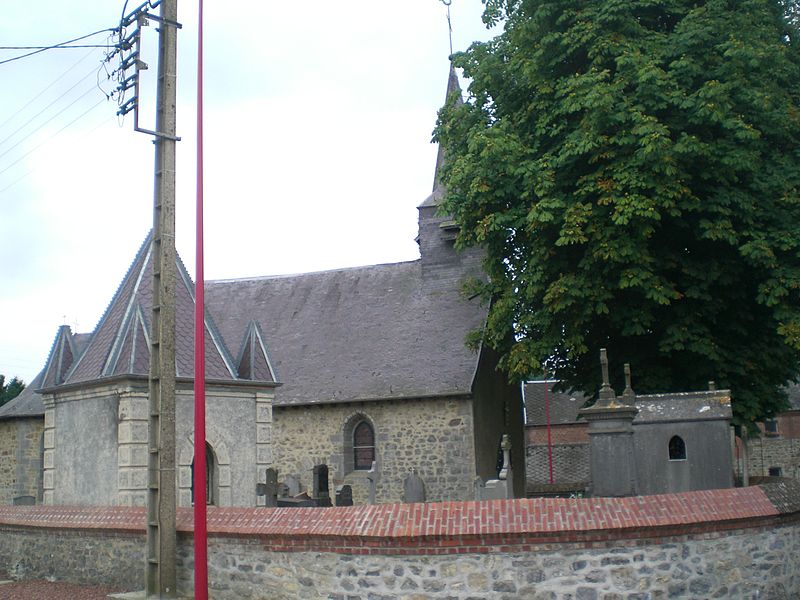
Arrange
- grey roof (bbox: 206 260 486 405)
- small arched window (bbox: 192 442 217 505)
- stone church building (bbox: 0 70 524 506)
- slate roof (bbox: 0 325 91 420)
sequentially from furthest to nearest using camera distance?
grey roof (bbox: 206 260 486 405)
slate roof (bbox: 0 325 91 420)
small arched window (bbox: 192 442 217 505)
stone church building (bbox: 0 70 524 506)

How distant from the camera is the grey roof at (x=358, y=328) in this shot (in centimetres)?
2461

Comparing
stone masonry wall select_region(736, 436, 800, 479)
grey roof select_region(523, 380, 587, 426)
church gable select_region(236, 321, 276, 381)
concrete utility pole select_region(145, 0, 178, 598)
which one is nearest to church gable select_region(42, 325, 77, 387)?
church gable select_region(236, 321, 276, 381)

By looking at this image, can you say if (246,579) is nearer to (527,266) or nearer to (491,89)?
(527,266)

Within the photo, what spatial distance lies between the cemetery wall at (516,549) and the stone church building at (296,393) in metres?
3.63

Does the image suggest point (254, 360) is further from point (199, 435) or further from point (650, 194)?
point (650, 194)

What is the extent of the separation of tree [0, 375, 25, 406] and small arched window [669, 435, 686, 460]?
3800cm

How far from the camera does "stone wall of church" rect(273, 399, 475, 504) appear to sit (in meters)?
23.6

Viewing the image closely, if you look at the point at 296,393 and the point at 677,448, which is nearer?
the point at 677,448

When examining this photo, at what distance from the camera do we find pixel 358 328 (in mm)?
27000

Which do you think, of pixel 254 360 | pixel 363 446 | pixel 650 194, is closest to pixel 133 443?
pixel 254 360

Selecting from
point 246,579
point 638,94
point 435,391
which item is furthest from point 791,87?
point 246,579

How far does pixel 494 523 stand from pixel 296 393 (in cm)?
1590

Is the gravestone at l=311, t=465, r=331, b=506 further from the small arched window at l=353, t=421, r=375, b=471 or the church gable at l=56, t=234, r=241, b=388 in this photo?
the church gable at l=56, t=234, r=241, b=388

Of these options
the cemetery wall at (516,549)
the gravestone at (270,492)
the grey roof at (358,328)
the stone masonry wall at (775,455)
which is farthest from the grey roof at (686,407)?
the stone masonry wall at (775,455)
